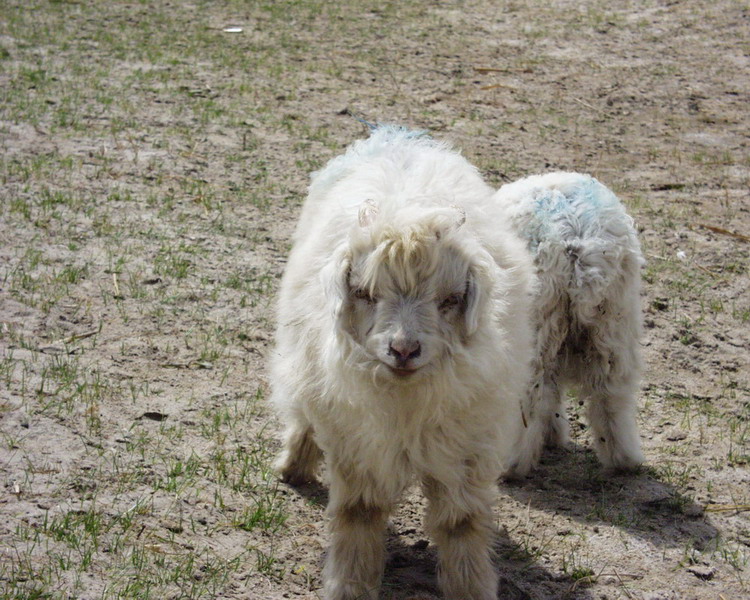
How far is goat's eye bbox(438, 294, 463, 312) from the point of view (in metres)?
3.83

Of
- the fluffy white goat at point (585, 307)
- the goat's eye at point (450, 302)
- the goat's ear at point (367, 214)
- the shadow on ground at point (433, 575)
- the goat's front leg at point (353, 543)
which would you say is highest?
the goat's ear at point (367, 214)

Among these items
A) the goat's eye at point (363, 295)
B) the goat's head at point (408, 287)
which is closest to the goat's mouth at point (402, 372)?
the goat's head at point (408, 287)

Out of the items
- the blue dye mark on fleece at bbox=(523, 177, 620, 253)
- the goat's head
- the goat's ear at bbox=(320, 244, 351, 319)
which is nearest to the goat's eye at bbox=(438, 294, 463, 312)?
the goat's head

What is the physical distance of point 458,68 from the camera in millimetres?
12039

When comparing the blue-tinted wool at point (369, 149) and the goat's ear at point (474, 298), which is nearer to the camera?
the goat's ear at point (474, 298)

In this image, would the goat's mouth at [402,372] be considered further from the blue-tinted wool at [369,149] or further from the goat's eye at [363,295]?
the blue-tinted wool at [369,149]

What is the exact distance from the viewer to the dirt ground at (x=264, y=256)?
459 centimetres

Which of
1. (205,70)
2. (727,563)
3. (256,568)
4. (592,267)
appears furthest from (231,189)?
(727,563)

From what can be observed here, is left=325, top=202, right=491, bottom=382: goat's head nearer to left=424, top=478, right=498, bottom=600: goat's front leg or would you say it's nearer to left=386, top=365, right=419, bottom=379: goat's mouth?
left=386, top=365, right=419, bottom=379: goat's mouth

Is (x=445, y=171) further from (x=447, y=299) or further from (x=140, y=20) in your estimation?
(x=140, y=20)

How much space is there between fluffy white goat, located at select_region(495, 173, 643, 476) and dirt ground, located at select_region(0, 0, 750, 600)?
31 cm

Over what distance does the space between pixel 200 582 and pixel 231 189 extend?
498cm

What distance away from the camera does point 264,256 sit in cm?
754

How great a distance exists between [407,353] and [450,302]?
1.10 ft
